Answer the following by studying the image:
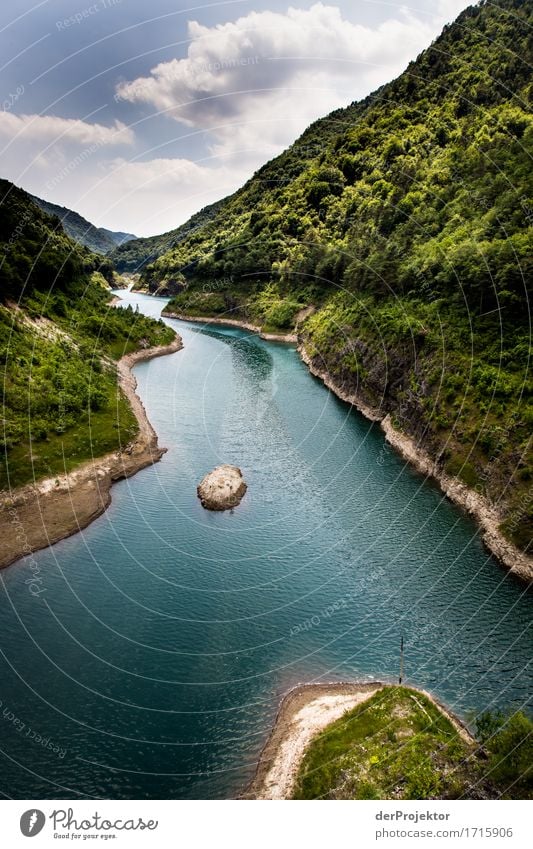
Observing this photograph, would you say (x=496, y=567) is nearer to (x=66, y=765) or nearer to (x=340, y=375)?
(x=66, y=765)

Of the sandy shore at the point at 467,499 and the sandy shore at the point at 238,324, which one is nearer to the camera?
the sandy shore at the point at 467,499

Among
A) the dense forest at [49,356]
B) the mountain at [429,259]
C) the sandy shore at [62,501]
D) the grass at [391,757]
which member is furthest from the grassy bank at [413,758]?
the dense forest at [49,356]

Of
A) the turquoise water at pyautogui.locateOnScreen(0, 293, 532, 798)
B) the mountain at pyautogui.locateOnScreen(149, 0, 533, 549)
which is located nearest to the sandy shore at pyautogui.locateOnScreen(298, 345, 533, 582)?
the mountain at pyautogui.locateOnScreen(149, 0, 533, 549)

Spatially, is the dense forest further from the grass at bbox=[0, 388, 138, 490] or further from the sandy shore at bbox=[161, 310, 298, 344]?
the sandy shore at bbox=[161, 310, 298, 344]

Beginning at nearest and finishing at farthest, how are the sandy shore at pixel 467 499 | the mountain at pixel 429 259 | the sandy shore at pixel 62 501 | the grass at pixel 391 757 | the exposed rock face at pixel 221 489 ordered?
the grass at pixel 391 757 < the sandy shore at pixel 467 499 < the sandy shore at pixel 62 501 < the exposed rock face at pixel 221 489 < the mountain at pixel 429 259

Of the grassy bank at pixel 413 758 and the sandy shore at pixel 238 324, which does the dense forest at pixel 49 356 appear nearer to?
the sandy shore at pixel 238 324

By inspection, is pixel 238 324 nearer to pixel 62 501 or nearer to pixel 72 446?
pixel 72 446

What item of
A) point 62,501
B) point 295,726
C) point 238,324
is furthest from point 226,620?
point 238,324
